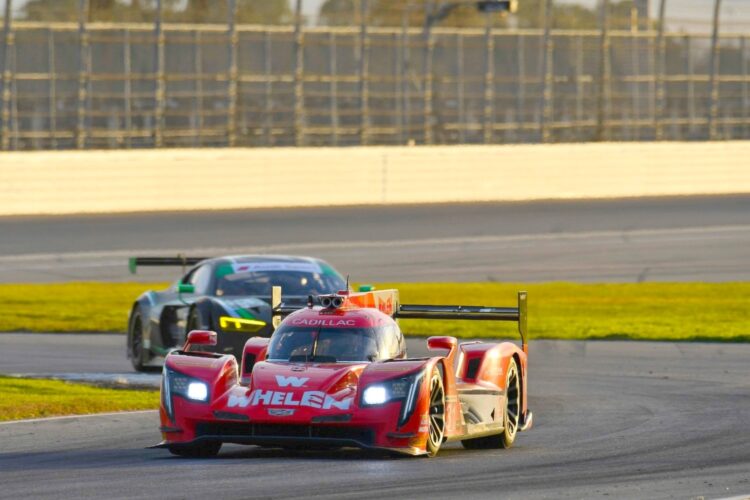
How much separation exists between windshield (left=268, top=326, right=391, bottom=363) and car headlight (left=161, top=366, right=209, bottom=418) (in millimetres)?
711

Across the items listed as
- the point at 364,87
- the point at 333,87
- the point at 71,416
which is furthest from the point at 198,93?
the point at 71,416

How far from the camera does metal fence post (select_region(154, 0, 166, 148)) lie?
114ft

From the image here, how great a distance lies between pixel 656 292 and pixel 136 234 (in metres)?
10.3

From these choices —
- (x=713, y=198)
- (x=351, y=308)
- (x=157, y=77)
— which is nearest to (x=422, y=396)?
(x=351, y=308)

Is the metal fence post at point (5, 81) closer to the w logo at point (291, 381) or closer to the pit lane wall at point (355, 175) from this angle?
the pit lane wall at point (355, 175)

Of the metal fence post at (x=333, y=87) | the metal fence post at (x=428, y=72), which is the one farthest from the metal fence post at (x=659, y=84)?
the metal fence post at (x=333, y=87)

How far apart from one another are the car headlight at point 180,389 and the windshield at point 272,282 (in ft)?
23.2

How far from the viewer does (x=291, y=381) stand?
11.3 meters

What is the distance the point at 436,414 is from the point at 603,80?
32034mm

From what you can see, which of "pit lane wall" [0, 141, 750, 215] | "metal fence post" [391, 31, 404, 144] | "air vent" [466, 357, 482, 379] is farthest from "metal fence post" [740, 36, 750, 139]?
"air vent" [466, 357, 482, 379]

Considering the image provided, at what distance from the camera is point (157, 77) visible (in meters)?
35.0

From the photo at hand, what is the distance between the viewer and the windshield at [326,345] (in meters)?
11.9

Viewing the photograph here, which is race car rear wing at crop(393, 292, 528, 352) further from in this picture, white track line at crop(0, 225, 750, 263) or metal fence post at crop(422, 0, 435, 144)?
metal fence post at crop(422, 0, 435, 144)

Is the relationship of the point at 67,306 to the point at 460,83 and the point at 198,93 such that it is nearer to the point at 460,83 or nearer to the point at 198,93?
the point at 198,93
